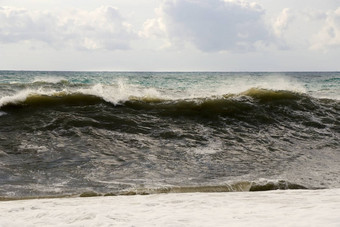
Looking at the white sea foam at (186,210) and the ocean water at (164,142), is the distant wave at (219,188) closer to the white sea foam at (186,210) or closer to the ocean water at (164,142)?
the ocean water at (164,142)

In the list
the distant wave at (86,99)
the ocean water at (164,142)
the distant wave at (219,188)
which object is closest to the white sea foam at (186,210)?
the distant wave at (219,188)

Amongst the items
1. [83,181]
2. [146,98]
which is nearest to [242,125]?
[146,98]

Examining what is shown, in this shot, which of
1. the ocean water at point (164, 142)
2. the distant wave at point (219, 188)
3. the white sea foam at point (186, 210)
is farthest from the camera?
the ocean water at point (164, 142)

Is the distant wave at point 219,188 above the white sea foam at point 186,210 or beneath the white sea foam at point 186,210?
beneath

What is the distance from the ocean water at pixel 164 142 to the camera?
5.84 m

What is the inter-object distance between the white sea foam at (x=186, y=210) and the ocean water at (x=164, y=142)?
2.44 feet

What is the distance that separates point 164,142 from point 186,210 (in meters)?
4.65

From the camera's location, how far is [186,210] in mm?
3955

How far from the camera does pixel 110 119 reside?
10.1 metres

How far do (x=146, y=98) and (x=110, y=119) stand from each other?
243 centimetres

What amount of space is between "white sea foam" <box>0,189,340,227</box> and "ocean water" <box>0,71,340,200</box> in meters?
0.74

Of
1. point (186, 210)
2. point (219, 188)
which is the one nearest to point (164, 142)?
point (219, 188)

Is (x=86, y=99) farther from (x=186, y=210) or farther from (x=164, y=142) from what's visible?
(x=186, y=210)

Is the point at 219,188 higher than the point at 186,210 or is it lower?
lower
